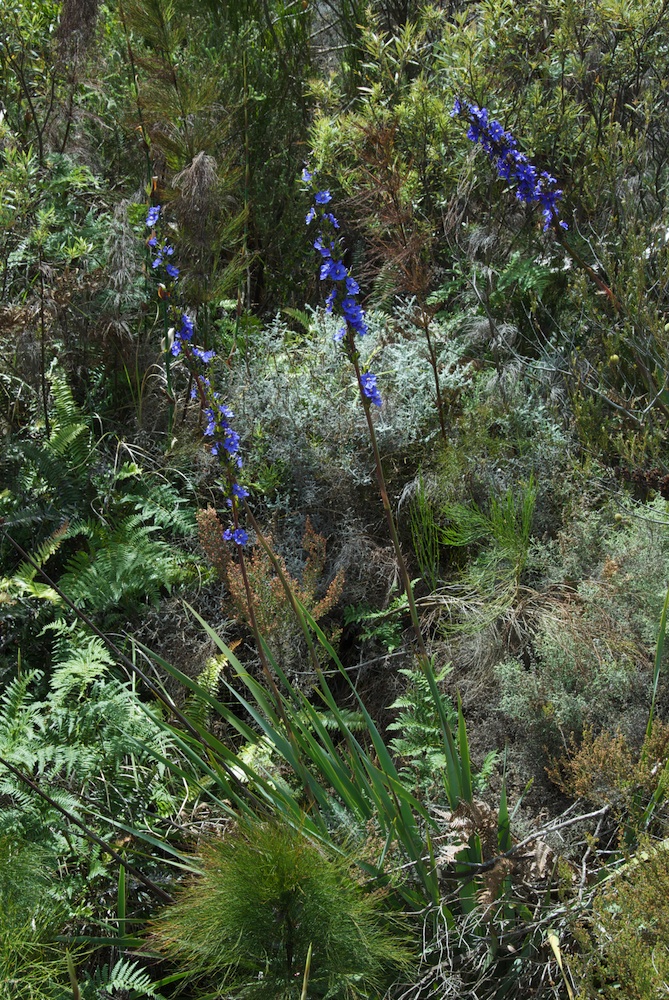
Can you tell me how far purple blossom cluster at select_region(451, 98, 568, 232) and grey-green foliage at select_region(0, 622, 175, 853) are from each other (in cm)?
226

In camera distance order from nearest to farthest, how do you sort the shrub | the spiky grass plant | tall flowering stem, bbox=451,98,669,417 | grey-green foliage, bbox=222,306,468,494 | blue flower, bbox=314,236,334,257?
1. the shrub
2. the spiky grass plant
3. blue flower, bbox=314,236,334,257
4. tall flowering stem, bbox=451,98,669,417
5. grey-green foliage, bbox=222,306,468,494

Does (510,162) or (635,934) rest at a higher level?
(510,162)

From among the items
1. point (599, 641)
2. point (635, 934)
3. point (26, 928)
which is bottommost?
point (635, 934)

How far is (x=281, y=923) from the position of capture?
1.55 metres

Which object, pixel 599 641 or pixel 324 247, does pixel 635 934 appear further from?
pixel 324 247

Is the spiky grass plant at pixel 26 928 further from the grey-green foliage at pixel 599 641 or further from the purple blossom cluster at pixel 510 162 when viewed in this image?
the purple blossom cluster at pixel 510 162

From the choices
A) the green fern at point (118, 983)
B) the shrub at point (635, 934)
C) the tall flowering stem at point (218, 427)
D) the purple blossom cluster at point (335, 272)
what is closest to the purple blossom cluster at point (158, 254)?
the tall flowering stem at point (218, 427)

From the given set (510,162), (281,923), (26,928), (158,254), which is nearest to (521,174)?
(510,162)

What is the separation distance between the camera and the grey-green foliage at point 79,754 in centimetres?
201

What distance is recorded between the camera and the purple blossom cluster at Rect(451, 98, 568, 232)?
122 inches

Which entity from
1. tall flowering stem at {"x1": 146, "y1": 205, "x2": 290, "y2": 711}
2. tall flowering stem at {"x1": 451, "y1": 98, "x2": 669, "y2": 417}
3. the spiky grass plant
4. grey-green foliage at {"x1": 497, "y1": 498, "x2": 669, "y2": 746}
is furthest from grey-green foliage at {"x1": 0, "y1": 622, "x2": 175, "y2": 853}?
tall flowering stem at {"x1": 451, "y1": 98, "x2": 669, "y2": 417}

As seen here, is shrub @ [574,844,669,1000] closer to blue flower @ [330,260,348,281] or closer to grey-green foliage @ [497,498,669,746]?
grey-green foliage @ [497,498,669,746]

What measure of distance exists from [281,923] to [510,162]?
107 inches

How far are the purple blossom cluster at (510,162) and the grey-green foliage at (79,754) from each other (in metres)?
2.26
